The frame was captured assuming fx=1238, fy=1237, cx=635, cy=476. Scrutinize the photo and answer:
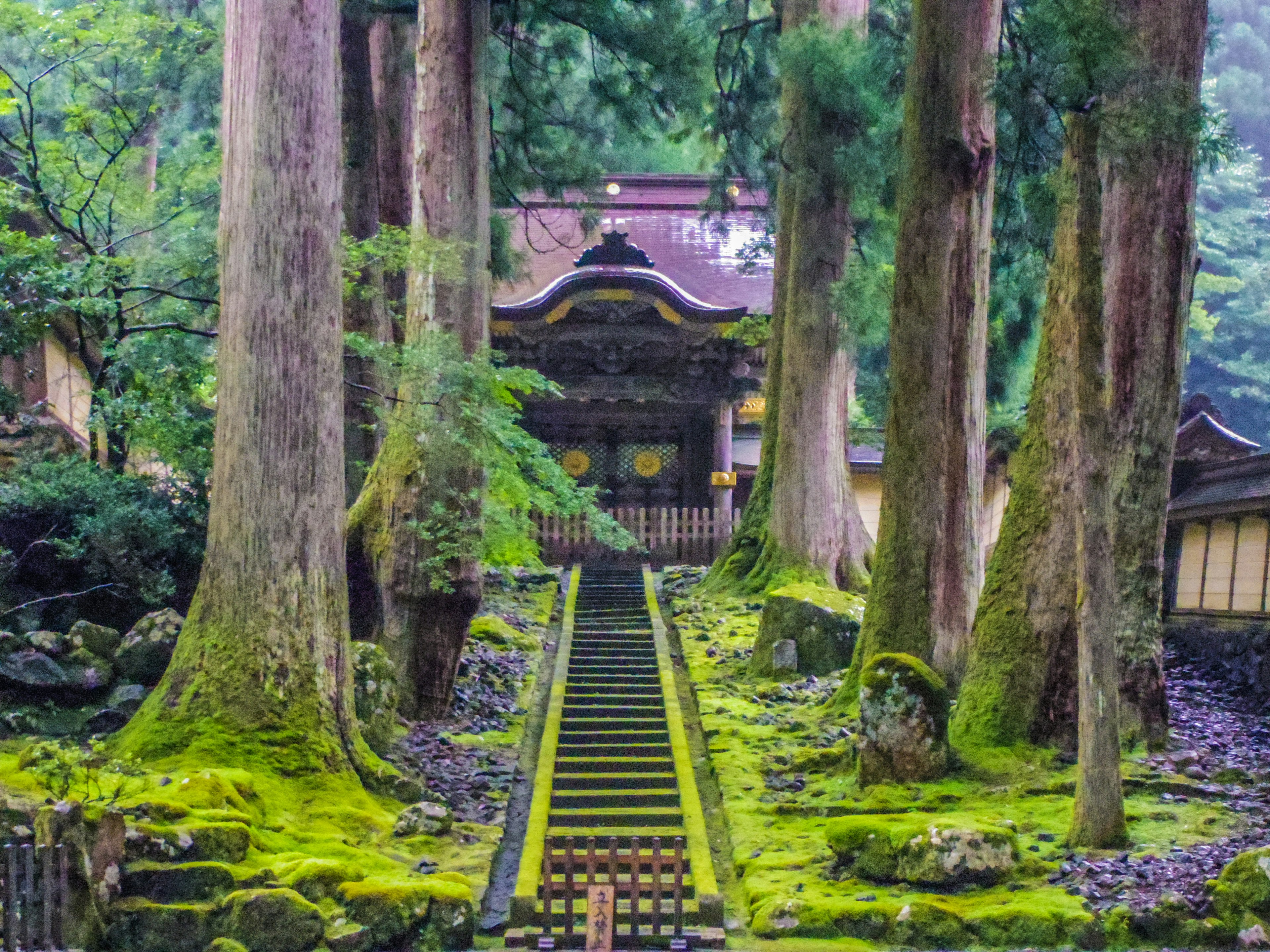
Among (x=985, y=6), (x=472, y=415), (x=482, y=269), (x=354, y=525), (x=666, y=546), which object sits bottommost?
(x=666, y=546)

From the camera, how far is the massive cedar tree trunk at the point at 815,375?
1440 cm

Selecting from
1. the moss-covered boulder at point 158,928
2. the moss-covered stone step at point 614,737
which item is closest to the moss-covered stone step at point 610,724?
the moss-covered stone step at point 614,737

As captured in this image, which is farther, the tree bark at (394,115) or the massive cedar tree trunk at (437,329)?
the tree bark at (394,115)

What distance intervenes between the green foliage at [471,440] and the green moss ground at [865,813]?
2.26 m

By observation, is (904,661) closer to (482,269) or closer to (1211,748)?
(1211,748)

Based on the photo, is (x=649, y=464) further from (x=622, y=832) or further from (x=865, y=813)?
(x=865, y=813)

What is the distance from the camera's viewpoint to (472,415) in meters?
9.55

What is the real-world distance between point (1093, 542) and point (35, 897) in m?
5.52

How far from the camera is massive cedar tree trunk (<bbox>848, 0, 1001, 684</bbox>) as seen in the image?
9547 mm

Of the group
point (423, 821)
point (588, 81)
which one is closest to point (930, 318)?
point (423, 821)

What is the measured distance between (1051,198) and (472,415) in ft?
14.6

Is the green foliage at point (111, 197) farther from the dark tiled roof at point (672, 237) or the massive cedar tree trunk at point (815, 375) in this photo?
the massive cedar tree trunk at point (815, 375)

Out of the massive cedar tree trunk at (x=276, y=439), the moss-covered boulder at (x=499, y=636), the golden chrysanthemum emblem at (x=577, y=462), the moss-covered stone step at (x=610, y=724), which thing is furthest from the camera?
the golden chrysanthemum emblem at (x=577, y=462)

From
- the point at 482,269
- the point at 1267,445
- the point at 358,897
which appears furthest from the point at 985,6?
the point at 1267,445
